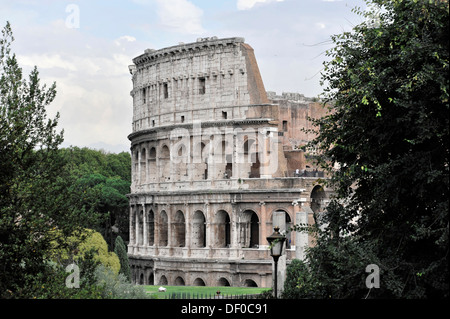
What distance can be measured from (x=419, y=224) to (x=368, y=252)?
4.62ft

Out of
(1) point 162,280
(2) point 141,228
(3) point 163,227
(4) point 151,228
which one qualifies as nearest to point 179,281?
(1) point 162,280

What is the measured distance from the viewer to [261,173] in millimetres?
52062

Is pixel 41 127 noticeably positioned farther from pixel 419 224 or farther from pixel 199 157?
pixel 199 157

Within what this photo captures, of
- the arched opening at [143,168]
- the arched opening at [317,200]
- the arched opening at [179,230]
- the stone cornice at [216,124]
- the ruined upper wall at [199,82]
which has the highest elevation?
the ruined upper wall at [199,82]

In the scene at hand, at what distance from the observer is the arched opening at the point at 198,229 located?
179 feet

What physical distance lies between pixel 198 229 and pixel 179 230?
7.12 feet

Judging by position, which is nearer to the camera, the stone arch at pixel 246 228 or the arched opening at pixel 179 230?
the stone arch at pixel 246 228

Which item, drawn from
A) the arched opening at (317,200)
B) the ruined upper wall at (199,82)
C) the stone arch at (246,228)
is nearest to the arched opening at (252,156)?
the ruined upper wall at (199,82)

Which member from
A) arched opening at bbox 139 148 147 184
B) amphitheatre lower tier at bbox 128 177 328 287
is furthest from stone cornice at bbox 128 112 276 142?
amphitheatre lower tier at bbox 128 177 328 287

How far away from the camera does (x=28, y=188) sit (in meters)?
20.8

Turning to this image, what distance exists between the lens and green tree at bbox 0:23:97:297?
20.2m

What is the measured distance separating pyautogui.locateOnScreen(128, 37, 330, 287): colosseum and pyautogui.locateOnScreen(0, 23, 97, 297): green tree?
28.5m

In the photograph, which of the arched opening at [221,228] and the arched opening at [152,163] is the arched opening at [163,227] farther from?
the arched opening at [221,228]

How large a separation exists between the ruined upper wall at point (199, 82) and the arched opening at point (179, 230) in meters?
6.78
